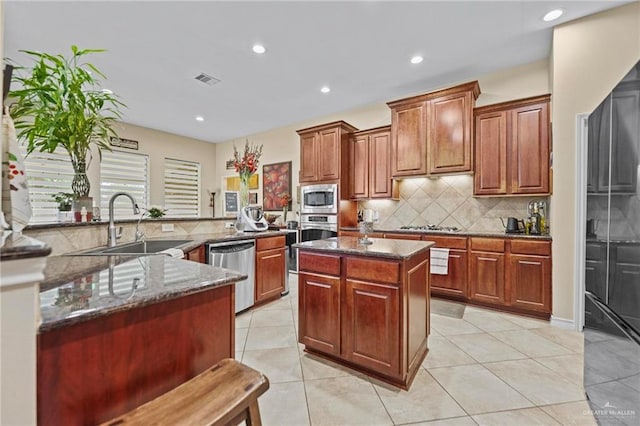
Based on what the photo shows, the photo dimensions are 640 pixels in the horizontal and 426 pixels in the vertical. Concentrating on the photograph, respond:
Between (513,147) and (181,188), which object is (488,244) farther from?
(181,188)

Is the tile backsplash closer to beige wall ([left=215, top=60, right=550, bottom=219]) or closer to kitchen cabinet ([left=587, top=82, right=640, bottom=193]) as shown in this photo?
beige wall ([left=215, top=60, right=550, bottom=219])

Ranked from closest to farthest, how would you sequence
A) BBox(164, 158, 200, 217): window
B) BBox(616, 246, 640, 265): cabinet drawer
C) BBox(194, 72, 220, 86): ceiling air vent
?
BBox(616, 246, 640, 265): cabinet drawer < BBox(194, 72, 220, 86): ceiling air vent < BBox(164, 158, 200, 217): window

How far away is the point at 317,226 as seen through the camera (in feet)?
15.1

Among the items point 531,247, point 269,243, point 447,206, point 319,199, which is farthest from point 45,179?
point 531,247

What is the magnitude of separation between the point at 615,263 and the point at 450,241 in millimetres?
1979

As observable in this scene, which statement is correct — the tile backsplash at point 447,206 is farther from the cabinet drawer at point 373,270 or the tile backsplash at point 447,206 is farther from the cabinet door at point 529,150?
the cabinet drawer at point 373,270

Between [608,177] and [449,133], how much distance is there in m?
2.24

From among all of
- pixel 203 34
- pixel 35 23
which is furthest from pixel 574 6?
pixel 35 23

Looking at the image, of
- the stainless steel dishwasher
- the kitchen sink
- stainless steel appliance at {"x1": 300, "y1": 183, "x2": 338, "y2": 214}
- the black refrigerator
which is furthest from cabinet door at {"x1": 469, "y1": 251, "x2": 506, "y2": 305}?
the kitchen sink

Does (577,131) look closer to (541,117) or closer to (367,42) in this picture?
(541,117)

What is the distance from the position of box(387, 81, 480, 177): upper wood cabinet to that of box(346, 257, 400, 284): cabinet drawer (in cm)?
230

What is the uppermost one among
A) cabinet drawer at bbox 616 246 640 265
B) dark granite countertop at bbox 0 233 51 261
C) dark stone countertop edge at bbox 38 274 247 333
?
dark granite countertop at bbox 0 233 51 261

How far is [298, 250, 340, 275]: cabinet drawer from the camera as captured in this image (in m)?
2.03

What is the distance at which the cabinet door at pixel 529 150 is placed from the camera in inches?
119
